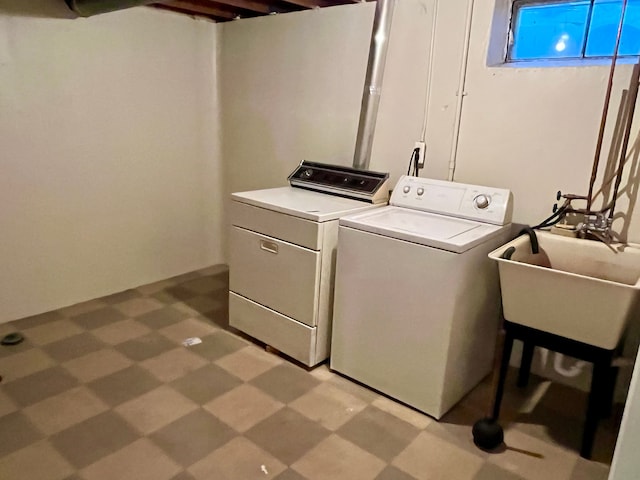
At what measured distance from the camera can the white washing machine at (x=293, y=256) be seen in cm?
217

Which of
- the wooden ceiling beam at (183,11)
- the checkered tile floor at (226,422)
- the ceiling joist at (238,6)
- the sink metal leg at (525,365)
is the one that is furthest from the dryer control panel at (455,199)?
the wooden ceiling beam at (183,11)

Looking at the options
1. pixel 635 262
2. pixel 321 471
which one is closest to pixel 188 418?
pixel 321 471

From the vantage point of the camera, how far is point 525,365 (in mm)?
2215

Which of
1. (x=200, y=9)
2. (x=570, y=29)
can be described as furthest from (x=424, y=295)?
(x=200, y=9)

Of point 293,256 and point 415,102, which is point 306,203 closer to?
point 293,256

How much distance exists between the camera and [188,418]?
192 cm

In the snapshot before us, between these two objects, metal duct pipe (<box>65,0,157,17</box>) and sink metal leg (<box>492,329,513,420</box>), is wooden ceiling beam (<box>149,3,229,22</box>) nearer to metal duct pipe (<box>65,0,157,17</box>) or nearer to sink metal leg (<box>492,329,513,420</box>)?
metal duct pipe (<box>65,0,157,17</box>)

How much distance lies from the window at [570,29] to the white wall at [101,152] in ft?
6.75

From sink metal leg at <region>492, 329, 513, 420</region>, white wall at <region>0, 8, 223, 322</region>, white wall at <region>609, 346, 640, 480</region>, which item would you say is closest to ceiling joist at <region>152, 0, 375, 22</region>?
white wall at <region>0, 8, 223, 322</region>

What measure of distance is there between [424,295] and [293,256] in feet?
2.16

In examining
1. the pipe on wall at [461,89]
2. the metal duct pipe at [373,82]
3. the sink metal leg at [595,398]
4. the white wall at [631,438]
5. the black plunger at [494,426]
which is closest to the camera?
the white wall at [631,438]

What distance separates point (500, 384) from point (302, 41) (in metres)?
2.22

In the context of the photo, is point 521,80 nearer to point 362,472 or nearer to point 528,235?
point 528,235

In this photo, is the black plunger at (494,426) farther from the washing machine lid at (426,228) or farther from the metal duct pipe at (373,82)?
the metal duct pipe at (373,82)
